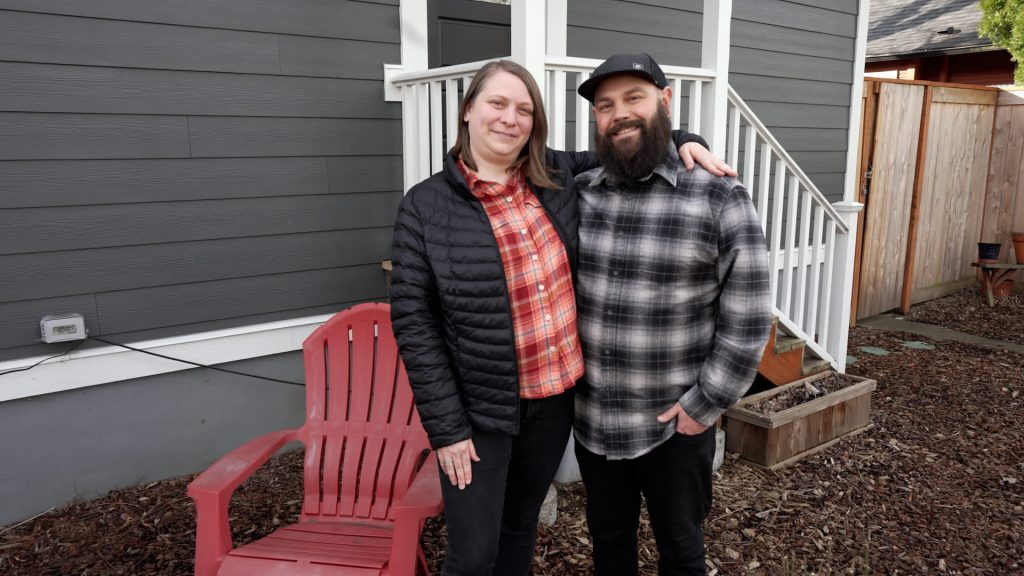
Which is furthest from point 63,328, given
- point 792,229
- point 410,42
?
point 792,229

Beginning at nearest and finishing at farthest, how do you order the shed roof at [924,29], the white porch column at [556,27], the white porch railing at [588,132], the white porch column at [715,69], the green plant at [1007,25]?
the white porch railing at [588,132]
the white porch column at [715,69]
the white porch column at [556,27]
the green plant at [1007,25]
the shed roof at [924,29]

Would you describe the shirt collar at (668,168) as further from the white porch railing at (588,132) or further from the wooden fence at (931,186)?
the wooden fence at (931,186)

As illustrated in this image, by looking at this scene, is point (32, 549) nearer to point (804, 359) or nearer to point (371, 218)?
point (371, 218)

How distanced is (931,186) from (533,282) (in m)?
6.56

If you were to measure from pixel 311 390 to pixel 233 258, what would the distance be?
2.88 feet

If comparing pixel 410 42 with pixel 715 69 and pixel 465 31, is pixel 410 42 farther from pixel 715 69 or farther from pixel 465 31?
pixel 715 69

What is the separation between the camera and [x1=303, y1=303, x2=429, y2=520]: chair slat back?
→ 2574 millimetres

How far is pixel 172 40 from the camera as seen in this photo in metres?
2.97

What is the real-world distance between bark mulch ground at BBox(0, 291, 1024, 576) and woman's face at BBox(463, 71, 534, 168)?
63.4 inches

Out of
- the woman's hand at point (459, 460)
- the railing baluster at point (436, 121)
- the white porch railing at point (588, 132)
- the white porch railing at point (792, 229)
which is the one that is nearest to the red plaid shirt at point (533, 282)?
the woman's hand at point (459, 460)

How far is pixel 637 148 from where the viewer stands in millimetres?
1787

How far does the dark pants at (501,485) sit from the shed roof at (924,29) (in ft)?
35.7

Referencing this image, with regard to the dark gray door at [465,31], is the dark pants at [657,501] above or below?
below

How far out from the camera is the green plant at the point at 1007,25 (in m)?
8.00
